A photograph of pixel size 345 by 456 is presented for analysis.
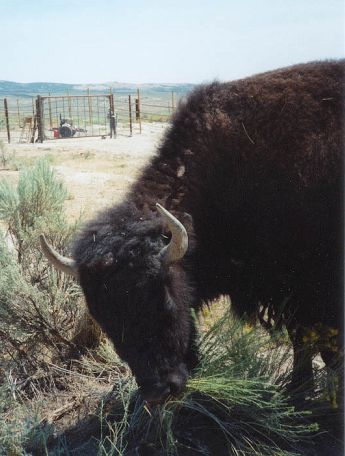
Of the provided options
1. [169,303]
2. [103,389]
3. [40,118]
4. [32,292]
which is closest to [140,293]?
[169,303]

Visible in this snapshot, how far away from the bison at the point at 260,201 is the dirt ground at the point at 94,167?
1.64ft

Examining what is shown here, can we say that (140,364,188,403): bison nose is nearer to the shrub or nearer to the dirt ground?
the shrub

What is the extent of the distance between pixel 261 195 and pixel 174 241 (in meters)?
0.99

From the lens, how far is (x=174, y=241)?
292 centimetres

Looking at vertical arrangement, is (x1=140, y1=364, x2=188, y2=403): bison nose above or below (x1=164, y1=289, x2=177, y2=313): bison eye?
below

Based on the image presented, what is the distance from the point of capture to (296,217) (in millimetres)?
3545

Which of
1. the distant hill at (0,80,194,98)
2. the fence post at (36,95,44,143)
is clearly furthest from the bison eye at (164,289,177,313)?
the distant hill at (0,80,194,98)

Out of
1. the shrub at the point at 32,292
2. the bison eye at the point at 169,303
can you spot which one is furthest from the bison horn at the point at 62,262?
the shrub at the point at 32,292

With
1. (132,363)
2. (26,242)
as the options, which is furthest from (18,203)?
(132,363)

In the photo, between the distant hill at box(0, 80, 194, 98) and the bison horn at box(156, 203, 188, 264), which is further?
the distant hill at box(0, 80, 194, 98)

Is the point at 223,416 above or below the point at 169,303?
below

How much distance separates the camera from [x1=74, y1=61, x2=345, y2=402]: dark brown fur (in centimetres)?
351

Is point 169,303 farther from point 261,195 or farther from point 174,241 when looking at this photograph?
point 261,195

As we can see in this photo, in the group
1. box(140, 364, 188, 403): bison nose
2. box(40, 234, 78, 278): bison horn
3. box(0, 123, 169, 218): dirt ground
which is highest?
box(40, 234, 78, 278): bison horn
